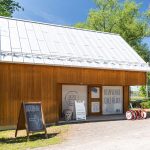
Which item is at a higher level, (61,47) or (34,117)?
(61,47)

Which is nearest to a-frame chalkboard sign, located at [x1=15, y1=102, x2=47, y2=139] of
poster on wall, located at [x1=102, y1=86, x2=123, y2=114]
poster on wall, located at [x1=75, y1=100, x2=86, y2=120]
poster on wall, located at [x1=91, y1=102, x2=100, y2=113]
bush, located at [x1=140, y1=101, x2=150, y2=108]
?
poster on wall, located at [x1=75, y1=100, x2=86, y2=120]

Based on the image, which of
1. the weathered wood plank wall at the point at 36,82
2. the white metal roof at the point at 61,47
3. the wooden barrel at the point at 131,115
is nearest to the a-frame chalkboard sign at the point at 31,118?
the weathered wood plank wall at the point at 36,82

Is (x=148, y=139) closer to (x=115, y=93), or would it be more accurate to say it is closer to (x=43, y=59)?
(x=43, y=59)

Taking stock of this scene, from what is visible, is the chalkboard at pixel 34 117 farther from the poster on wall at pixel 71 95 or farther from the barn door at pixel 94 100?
the barn door at pixel 94 100

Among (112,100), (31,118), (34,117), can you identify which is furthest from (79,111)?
(31,118)

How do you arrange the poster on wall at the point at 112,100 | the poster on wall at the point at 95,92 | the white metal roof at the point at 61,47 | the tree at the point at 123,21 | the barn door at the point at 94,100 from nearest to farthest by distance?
the white metal roof at the point at 61,47 → the barn door at the point at 94,100 → the poster on wall at the point at 95,92 → the poster on wall at the point at 112,100 → the tree at the point at 123,21

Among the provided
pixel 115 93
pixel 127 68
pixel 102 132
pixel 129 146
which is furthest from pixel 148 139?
pixel 115 93

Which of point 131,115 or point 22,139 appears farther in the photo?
point 131,115

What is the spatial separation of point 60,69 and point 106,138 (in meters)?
6.23

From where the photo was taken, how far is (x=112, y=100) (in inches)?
940

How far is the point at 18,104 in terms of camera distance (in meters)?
17.4

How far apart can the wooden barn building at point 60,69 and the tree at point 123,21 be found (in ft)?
59.6

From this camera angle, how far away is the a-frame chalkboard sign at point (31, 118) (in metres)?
14.1

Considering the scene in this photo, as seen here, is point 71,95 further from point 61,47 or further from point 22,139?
point 22,139
